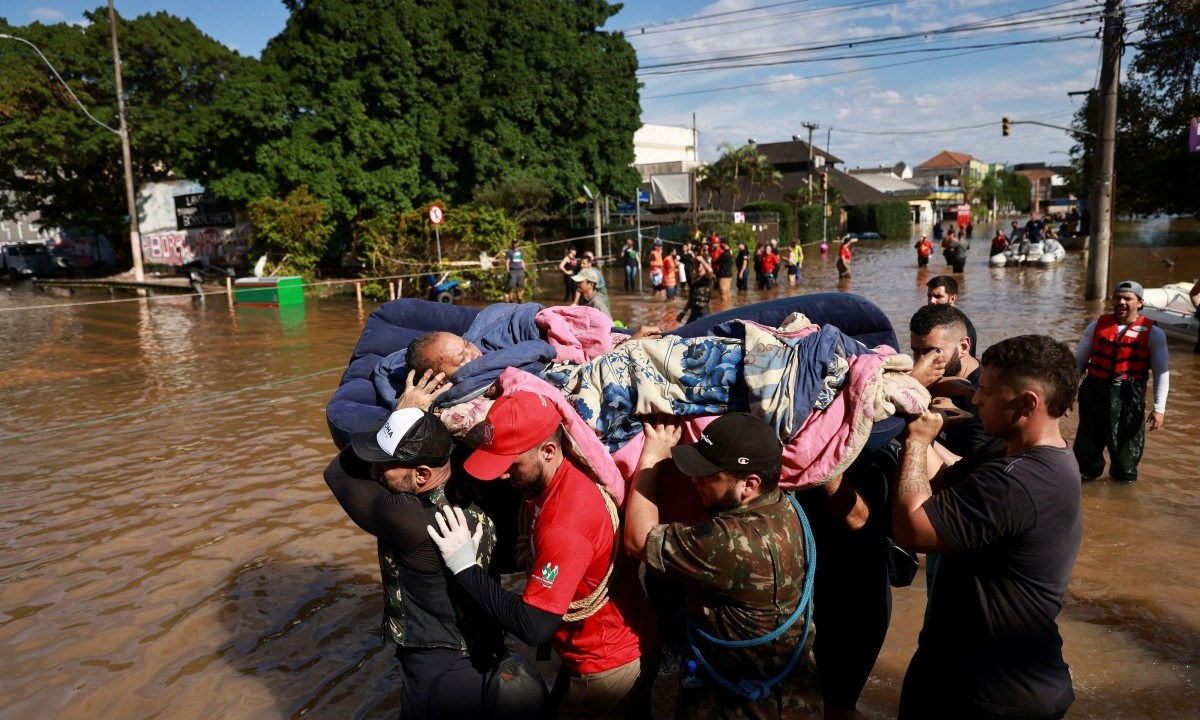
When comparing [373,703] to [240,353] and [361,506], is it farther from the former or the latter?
[240,353]

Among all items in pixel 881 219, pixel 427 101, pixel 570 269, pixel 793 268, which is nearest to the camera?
pixel 570 269

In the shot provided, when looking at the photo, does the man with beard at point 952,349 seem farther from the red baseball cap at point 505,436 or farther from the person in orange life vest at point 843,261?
the person in orange life vest at point 843,261

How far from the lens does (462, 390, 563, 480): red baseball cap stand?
236 cm

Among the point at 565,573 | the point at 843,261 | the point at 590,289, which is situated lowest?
the point at 565,573

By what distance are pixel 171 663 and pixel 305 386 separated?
23.0 ft

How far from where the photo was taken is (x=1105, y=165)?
679 inches

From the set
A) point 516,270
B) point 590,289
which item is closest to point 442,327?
point 590,289

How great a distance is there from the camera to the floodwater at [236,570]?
4051 mm

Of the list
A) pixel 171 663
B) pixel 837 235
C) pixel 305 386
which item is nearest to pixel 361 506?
pixel 171 663

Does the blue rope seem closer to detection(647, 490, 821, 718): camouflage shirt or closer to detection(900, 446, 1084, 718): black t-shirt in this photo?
detection(647, 490, 821, 718): camouflage shirt

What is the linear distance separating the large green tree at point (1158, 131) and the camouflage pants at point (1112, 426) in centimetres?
2900

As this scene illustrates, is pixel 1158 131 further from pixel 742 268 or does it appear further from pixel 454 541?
pixel 454 541

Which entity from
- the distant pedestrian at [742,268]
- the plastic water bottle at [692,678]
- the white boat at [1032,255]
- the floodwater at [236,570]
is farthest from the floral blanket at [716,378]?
the white boat at [1032,255]

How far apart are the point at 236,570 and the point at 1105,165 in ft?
63.8
